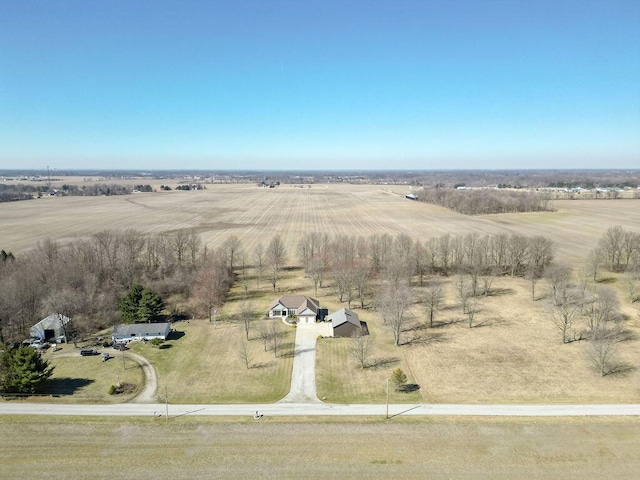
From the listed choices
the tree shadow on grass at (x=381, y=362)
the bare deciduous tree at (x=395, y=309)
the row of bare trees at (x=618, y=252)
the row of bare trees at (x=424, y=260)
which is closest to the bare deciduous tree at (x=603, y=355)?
the tree shadow on grass at (x=381, y=362)

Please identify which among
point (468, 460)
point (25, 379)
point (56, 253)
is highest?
point (56, 253)

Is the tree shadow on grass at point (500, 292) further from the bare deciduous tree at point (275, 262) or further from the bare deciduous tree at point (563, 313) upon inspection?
the bare deciduous tree at point (275, 262)

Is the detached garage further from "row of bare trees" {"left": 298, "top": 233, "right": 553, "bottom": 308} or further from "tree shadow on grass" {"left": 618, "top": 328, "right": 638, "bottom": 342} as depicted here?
"tree shadow on grass" {"left": 618, "top": 328, "right": 638, "bottom": 342}

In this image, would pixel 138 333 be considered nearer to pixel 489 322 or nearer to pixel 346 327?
pixel 346 327

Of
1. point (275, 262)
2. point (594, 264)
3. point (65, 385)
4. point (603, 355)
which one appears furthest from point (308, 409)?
point (594, 264)

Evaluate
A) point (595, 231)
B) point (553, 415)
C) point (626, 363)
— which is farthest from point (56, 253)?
point (595, 231)

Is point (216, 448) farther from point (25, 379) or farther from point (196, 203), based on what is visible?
point (196, 203)
